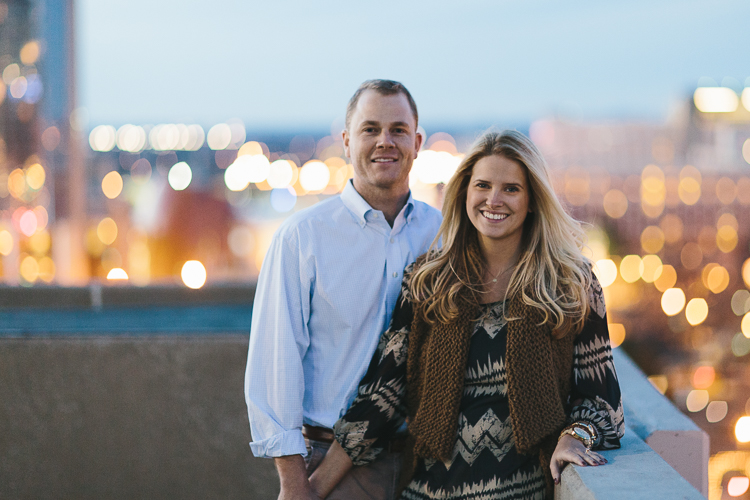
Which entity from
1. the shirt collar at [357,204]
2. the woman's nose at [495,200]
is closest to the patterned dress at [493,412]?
the woman's nose at [495,200]

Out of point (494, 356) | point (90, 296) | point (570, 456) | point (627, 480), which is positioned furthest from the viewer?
point (90, 296)

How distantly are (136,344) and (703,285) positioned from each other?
72188 millimetres

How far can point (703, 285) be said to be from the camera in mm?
69312

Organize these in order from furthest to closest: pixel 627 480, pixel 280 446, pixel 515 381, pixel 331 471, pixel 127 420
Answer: pixel 127 420
pixel 331 471
pixel 280 446
pixel 515 381
pixel 627 480

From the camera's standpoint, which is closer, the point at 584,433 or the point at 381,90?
the point at 584,433

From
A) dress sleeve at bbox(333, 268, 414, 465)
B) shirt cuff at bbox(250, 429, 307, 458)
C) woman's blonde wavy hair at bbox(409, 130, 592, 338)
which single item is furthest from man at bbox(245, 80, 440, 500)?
woman's blonde wavy hair at bbox(409, 130, 592, 338)

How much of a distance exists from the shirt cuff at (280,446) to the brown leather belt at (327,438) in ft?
0.80

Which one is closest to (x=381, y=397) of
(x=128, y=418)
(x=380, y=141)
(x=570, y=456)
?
(x=570, y=456)

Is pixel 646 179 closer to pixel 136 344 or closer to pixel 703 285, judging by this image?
pixel 703 285

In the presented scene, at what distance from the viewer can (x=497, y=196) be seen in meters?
3.09

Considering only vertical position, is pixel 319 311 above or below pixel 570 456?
above

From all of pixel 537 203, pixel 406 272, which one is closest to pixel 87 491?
pixel 406 272

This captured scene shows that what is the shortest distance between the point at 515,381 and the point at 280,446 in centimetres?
102

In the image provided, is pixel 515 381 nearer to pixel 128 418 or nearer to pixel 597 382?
pixel 597 382
